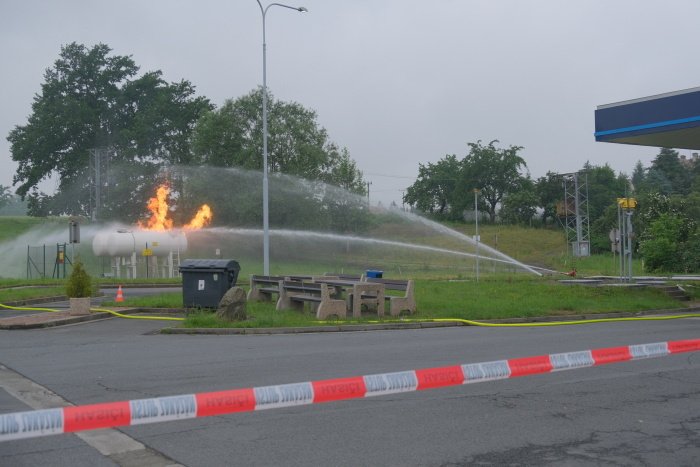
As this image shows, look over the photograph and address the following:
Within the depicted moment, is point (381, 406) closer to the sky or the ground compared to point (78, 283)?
closer to the ground

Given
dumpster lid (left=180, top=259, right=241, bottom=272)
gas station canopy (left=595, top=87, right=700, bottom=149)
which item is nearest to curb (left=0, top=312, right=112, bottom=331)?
dumpster lid (left=180, top=259, right=241, bottom=272)

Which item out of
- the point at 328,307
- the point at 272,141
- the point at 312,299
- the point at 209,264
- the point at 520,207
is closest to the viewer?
the point at 328,307

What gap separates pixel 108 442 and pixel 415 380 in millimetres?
2666

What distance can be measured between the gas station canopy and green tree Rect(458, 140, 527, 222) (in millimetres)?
50817

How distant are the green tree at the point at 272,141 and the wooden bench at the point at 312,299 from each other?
36.5 m

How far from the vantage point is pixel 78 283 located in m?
17.8

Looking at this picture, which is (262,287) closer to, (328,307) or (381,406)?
(328,307)

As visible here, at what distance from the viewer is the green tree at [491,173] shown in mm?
75688

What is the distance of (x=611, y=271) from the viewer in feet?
137

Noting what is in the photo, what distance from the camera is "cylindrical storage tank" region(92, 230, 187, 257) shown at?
137 ft

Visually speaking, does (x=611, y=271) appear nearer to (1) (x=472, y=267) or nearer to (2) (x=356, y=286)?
(1) (x=472, y=267)

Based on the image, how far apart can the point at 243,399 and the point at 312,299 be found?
11.9 meters

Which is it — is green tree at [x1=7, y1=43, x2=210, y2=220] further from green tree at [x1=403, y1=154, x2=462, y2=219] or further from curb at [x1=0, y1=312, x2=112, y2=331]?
curb at [x1=0, y1=312, x2=112, y2=331]

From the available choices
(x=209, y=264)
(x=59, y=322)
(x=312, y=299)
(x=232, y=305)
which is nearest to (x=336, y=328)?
(x=312, y=299)
